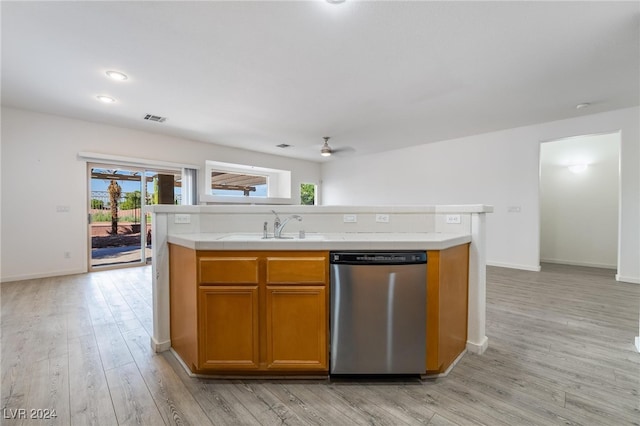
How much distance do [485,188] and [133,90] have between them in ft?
20.3

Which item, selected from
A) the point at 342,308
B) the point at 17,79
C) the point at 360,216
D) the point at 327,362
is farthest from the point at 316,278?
the point at 17,79

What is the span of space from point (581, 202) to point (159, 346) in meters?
7.40

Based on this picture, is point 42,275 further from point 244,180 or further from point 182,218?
point 244,180

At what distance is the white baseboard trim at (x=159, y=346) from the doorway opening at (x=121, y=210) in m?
3.01

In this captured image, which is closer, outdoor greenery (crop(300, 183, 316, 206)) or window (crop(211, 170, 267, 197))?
window (crop(211, 170, 267, 197))

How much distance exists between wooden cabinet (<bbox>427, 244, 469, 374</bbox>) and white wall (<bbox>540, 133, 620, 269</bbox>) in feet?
17.3

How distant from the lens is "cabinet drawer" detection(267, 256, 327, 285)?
176 cm

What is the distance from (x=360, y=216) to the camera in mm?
2445

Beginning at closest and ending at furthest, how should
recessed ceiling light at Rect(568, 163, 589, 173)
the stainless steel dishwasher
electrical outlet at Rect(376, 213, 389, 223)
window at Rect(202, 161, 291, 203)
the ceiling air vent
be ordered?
1. the stainless steel dishwasher
2. electrical outlet at Rect(376, 213, 389, 223)
3. the ceiling air vent
4. recessed ceiling light at Rect(568, 163, 589, 173)
5. window at Rect(202, 161, 291, 203)

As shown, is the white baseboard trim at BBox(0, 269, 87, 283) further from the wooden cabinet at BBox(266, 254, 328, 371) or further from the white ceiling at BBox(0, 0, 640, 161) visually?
the wooden cabinet at BBox(266, 254, 328, 371)

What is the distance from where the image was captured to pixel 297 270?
1762mm

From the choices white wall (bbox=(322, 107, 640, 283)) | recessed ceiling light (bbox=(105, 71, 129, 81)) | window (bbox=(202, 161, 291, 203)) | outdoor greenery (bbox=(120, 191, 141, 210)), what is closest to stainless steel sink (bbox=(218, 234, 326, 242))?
recessed ceiling light (bbox=(105, 71, 129, 81))

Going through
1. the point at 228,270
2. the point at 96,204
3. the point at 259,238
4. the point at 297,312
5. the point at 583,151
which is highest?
the point at 583,151

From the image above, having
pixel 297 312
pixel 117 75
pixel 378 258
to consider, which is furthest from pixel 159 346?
pixel 117 75
